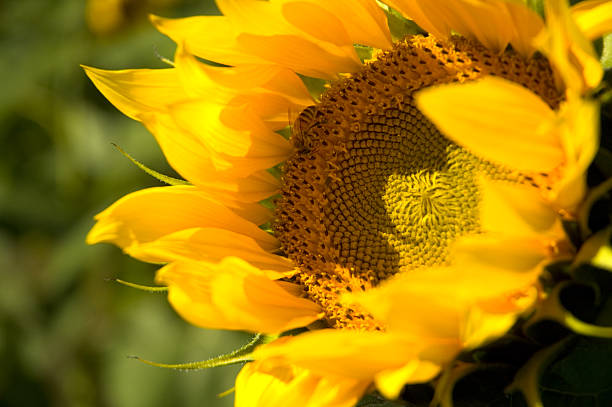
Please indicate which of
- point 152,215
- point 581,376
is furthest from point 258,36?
point 581,376

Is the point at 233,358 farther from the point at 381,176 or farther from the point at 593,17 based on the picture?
the point at 593,17

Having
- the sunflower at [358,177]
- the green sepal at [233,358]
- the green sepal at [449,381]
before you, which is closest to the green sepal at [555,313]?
the sunflower at [358,177]

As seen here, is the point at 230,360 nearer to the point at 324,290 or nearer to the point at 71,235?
the point at 324,290

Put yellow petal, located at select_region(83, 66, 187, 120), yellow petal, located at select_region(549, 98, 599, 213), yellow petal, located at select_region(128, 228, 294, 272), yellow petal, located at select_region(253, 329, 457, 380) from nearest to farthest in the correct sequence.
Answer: yellow petal, located at select_region(549, 98, 599, 213), yellow petal, located at select_region(253, 329, 457, 380), yellow petal, located at select_region(128, 228, 294, 272), yellow petal, located at select_region(83, 66, 187, 120)

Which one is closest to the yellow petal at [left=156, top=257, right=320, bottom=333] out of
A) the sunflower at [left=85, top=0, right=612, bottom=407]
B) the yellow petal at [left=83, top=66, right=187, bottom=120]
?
the sunflower at [left=85, top=0, right=612, bottom=407]

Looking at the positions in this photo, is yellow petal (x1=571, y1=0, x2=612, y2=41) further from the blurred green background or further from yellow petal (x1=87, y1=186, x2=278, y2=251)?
the blurred green background

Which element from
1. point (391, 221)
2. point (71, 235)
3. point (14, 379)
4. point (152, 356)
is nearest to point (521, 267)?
point (391, 221)

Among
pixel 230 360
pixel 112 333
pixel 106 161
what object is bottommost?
pixel 112 333
